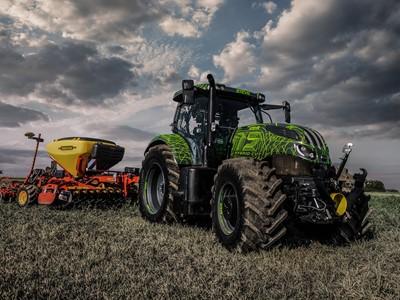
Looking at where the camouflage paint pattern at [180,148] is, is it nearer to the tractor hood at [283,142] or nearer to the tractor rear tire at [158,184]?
the tractor rear tire at [158,184]

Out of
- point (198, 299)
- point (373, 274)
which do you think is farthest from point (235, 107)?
point (198, 299)

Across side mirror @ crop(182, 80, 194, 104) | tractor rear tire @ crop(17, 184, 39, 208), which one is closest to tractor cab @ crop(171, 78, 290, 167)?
side mirror @ crop(182, 80, 194, 104)

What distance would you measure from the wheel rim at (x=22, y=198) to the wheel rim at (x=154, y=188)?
155 inches

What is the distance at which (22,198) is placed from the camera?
11.0m

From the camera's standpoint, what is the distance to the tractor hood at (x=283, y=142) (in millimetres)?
5855

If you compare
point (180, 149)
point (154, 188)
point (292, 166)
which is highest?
point (180, 149)

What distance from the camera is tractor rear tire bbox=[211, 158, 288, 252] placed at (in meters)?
5.21

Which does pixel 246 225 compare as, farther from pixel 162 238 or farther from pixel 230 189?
pixel 162 238

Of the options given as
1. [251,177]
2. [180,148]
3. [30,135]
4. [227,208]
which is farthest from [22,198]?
[251,177]

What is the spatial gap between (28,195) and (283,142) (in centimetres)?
765

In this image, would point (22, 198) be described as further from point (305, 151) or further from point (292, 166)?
point (305, 151)

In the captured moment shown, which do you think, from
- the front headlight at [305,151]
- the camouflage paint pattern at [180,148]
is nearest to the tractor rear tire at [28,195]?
the camouflage paint pattern at [180,148]

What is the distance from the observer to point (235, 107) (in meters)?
7.85

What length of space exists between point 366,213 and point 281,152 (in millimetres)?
1770
